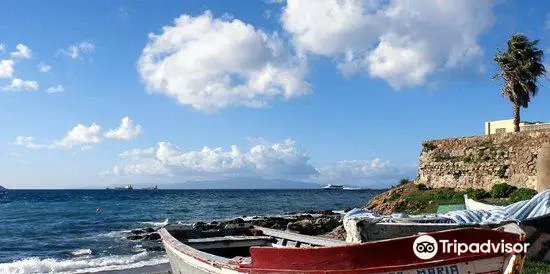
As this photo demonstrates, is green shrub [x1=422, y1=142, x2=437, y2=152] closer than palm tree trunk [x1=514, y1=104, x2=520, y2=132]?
No

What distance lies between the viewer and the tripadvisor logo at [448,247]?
6.66 m

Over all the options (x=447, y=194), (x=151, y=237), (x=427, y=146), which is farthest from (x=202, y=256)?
(x=427, y=146)

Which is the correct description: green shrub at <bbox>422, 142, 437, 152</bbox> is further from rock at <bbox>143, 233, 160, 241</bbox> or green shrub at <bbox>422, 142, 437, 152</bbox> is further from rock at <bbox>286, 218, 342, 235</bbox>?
rock at <bbox>143, 233, 160, 241</bbox>

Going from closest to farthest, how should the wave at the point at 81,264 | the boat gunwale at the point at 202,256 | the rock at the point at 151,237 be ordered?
1. the boat gunwale at the point at 202,256
2. the wave at the point at 81,264
3. the rock at the point at 151,237

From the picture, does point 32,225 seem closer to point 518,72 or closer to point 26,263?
point 26,263

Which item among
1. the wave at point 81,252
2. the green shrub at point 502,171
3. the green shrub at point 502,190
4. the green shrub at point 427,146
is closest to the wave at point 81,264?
the wave at point 81,252

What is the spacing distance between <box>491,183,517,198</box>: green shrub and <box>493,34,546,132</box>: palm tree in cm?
605

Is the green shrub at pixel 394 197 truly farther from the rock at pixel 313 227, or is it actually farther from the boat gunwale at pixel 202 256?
the boat gunwale at pixel 202 256

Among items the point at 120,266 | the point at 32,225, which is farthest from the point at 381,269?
the point at 32,225

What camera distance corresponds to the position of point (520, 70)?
28.0m

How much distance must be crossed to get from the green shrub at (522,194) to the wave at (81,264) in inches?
600

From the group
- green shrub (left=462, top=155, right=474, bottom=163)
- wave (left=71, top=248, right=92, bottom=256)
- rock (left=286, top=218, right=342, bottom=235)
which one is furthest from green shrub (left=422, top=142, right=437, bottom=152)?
wave (left=71, top=248, right=92, bottom=256)

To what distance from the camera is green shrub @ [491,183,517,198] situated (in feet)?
77.0

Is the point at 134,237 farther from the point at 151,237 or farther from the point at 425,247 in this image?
the point at 425,247
